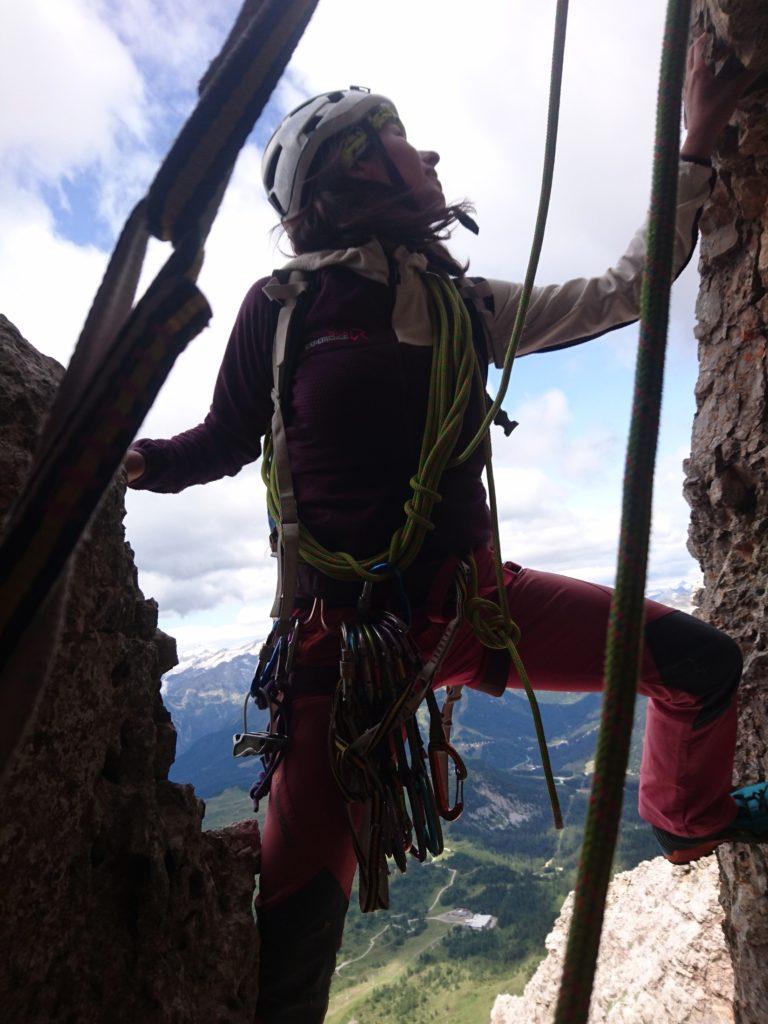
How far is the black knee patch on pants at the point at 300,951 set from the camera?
175 cm

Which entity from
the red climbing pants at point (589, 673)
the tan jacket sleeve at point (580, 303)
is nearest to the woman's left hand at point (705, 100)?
the tan jacket sleeve at point (580, 303)

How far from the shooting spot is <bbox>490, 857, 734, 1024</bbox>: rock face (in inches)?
184

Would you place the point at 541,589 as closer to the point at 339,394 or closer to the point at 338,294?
the point at 339,394

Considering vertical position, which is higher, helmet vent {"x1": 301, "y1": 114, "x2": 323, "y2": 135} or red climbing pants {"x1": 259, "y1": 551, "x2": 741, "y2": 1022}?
helmet vent {"x1": 301, "y1": 114, "x2": 323, "y2": 135}

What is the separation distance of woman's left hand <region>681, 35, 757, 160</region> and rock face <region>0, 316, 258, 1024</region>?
2278mm

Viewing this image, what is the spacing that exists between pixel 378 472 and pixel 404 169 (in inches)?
43.3

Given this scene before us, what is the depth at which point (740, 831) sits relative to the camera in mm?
2133

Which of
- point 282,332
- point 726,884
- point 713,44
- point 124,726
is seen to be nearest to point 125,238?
point 124,726

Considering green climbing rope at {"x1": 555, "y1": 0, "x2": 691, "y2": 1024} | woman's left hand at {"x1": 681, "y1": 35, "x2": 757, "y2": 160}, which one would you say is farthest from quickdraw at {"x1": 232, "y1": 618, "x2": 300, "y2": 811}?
woman's left hand at {"x1": 681, "y1": 35, "x2": 757, "y2": 160}

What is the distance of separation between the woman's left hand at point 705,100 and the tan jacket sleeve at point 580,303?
122 millimetres

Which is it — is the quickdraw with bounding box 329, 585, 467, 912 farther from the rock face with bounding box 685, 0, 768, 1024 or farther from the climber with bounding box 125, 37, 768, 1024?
the rock face with bounding box 685, 0, 768, 1024

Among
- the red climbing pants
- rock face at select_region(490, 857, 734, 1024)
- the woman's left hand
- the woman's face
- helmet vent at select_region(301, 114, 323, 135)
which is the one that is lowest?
rock face at select_region(490, 857, 734, 1024)

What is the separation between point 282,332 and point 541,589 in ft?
3.89

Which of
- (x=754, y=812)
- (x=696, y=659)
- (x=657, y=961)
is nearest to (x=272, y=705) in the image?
(x=696, y=659)
